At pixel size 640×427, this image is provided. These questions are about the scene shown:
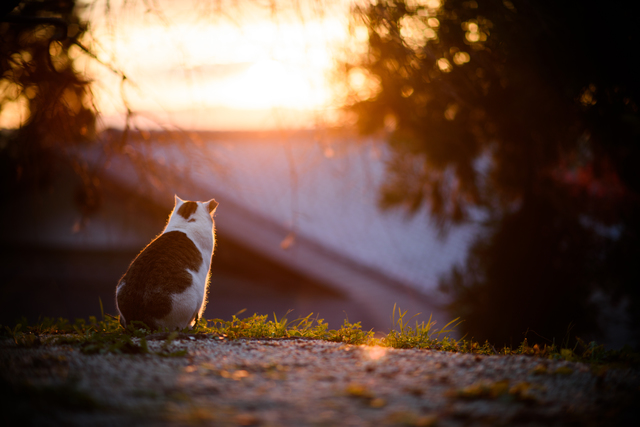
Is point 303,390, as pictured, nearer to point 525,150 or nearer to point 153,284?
point 153,284

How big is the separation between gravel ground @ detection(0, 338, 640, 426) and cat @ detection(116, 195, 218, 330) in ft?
1.97

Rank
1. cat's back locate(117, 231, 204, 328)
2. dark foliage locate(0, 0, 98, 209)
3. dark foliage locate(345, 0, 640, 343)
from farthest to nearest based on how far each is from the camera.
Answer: dark foliage locate(345, 0, 640, 343)
dark foliage locate(0, 0, 98, 209)
cat's back locate(117, 231, 204, 328)

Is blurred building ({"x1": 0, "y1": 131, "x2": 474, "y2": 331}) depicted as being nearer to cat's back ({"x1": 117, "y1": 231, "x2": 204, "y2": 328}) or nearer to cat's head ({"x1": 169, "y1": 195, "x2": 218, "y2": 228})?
cat's head ({"x1": 169, "y1": 195, "x2": 218, "y2": 228})

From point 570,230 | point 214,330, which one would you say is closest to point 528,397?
point 214,330

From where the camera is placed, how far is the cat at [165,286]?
10.8ft

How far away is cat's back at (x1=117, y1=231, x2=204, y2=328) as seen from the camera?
329cm

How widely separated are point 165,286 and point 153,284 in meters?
0.10

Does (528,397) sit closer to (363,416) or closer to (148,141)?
(363,416)

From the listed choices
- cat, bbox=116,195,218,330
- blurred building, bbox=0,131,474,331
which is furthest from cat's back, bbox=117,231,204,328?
blurred building, bbox=0,131,474,331

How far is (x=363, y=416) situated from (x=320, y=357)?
1.00 meters

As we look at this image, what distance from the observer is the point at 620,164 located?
224 inches

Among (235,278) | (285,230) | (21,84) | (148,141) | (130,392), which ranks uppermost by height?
(21,84)

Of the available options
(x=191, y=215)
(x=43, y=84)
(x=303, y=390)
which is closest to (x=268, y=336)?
(x=191, y=215)

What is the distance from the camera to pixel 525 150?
634 centimetres
